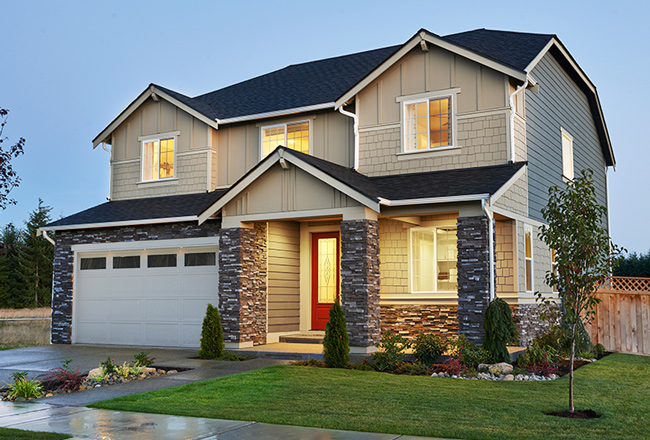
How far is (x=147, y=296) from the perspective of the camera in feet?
52.6

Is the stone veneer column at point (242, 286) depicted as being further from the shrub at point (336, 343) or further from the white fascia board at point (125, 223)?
the shrub at point (336, 343)

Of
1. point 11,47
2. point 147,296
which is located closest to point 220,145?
point 147,296

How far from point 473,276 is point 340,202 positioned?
300 centimetres

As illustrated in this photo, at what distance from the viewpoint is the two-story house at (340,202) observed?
12828 mm

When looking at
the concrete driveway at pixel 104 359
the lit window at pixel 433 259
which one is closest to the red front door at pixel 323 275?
the lit window at pixel 433 259

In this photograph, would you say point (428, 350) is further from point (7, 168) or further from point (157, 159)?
point (157, 159)

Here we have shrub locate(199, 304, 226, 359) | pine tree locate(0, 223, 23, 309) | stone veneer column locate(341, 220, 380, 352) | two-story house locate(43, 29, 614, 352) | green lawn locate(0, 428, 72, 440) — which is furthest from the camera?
pine tree locate(0, 223, 23, 309)

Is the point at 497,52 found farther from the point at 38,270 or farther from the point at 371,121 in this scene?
the point at 38,270

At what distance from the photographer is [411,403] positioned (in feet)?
26.7

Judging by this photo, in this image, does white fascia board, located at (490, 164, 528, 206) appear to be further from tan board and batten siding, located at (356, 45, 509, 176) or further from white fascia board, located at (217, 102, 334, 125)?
white fascia board, located at (217, 102, 334, 125)

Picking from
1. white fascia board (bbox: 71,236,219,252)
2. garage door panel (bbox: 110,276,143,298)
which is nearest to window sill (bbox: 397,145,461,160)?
white fascia board (bbox: 71,236,219,252)

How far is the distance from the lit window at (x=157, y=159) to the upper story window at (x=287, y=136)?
9.53 feet

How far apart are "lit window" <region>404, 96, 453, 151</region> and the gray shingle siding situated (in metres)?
1.90

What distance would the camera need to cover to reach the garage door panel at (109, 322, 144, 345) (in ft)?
52.8
